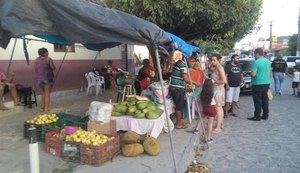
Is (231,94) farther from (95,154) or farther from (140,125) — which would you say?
(95,154)

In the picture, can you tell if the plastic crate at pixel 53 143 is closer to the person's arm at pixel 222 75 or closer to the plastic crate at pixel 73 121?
the plastic crate at pixel 73 121

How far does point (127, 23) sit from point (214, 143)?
3.56 m

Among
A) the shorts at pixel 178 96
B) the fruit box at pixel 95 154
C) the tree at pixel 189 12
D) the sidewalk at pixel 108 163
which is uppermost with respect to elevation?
the tree at pixel 189 12

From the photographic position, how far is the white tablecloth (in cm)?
711

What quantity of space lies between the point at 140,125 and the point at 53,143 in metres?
1.80

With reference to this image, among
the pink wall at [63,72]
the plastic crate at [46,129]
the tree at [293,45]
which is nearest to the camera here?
the plastic crate at [46,129]

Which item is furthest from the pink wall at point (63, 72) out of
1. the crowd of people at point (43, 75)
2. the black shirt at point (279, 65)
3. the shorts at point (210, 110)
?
the black shirt at point (279, 65)

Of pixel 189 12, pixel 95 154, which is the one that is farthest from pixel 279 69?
pixel 95 154

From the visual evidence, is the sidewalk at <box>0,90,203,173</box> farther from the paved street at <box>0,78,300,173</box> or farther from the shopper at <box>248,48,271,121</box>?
the shopper at <box>248,48,271,121</box>

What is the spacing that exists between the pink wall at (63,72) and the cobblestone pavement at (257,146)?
261 inches

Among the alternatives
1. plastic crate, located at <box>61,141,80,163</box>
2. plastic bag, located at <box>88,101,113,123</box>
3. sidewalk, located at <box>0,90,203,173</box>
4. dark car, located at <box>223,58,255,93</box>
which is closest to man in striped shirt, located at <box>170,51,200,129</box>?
sidewalk, located at <box>0,90,203,173</box>

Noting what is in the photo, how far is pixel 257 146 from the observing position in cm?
724

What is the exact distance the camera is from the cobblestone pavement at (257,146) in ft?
19.7

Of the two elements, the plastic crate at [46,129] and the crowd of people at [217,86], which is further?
the crowd of people at [217,86]
